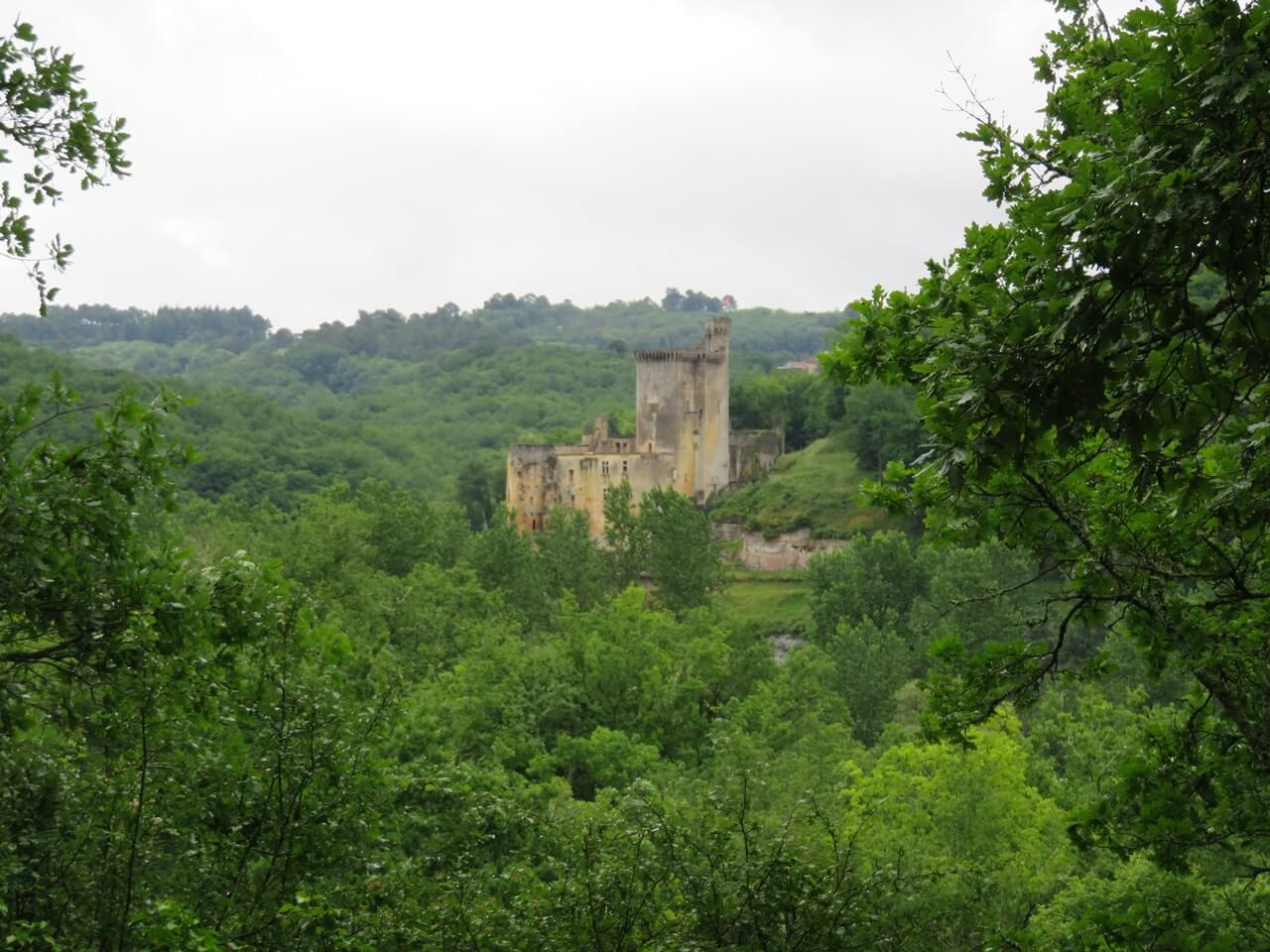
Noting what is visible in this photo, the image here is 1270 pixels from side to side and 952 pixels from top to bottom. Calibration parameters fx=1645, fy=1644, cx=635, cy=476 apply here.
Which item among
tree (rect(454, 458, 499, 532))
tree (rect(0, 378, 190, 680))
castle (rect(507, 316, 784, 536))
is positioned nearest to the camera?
tree (rect(0, 378, 190, 680))

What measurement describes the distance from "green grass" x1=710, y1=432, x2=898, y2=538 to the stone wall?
364 mm

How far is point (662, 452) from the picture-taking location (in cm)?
8106

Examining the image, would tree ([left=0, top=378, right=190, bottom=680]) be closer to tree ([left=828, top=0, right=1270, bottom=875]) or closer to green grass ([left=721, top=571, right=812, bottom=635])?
tree ([left=828, top=0, right=1270, bottom=875])

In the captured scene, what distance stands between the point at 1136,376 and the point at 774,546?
2674 inches

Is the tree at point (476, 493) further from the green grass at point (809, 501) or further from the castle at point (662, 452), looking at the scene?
the green grass at point (809, 501)

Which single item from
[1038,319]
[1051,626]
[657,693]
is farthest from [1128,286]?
[1051,626]

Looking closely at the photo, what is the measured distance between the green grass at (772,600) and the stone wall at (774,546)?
115cm

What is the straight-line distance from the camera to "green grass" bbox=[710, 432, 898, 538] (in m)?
74.1

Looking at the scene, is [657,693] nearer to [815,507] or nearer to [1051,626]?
[1051,626]

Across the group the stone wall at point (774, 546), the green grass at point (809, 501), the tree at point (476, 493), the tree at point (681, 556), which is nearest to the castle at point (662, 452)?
the green grass at point (809, 501)

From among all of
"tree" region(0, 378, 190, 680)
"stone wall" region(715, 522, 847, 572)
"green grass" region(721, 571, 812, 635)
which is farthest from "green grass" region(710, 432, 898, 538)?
"tree" region(0, 378, 190, 680)

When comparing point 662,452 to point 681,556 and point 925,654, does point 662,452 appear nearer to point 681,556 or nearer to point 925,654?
point 681,556

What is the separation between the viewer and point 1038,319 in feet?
23.7

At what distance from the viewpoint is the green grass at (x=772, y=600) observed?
63.2 metres
